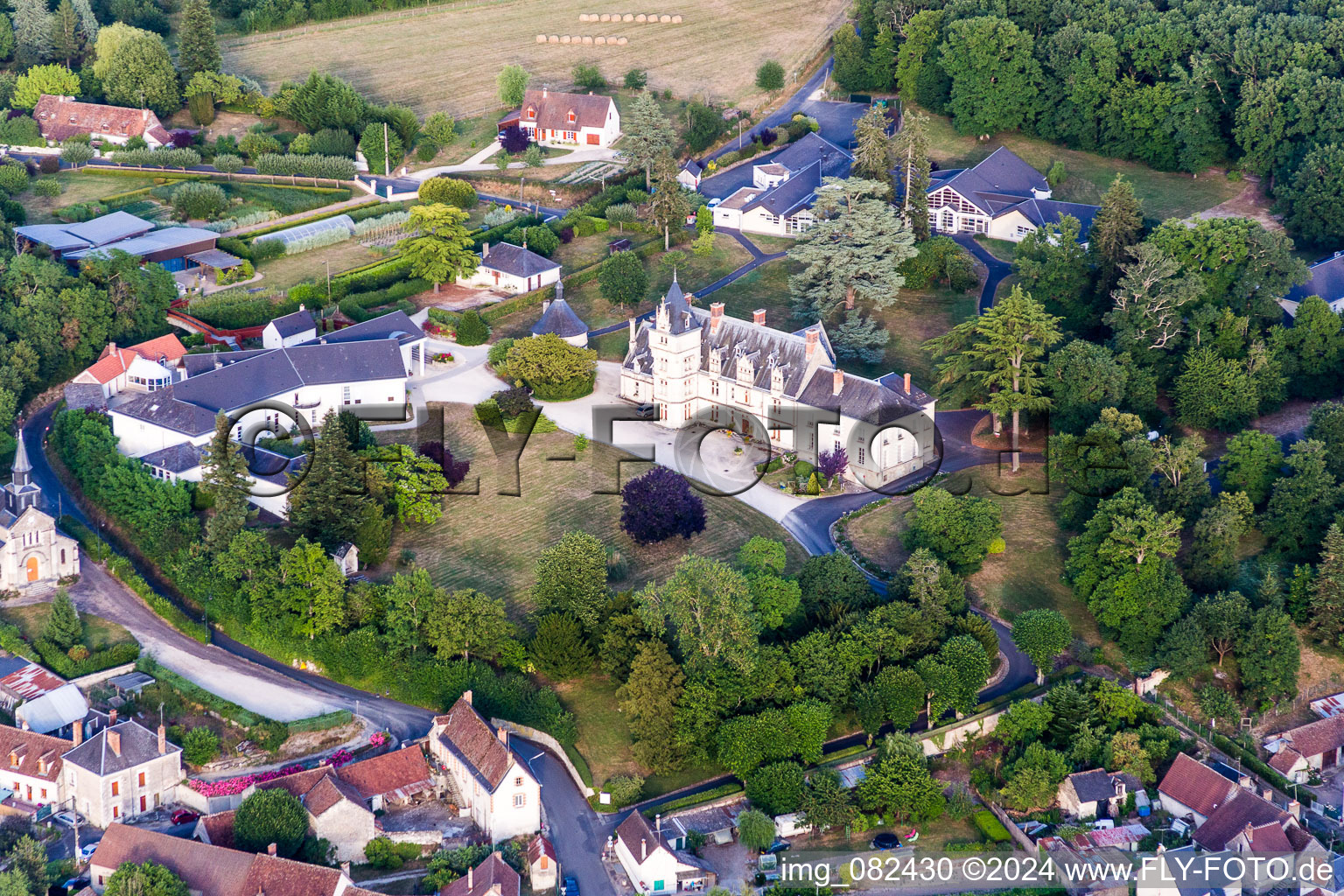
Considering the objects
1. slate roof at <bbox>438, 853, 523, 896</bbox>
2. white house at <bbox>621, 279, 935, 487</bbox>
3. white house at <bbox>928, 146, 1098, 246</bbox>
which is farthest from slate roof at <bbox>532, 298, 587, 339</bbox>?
slate roof at <bbox>438, 853, 523, 896</bbox>

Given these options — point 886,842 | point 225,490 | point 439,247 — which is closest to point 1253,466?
point 886,842

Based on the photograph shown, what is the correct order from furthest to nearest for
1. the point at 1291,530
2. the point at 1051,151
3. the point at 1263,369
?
the point at 1051,151 → the point at 1263,369 → the point at 1291,530

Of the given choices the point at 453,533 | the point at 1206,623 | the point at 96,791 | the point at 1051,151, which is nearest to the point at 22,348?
the point at 453,533

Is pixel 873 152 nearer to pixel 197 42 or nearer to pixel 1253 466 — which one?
pixel 1253 466

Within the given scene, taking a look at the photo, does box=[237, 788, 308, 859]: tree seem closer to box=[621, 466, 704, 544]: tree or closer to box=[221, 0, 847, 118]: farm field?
box=[621, 466, 704, 544]: tree

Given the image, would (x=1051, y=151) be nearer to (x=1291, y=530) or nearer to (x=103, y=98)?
(x=1291, y=530)

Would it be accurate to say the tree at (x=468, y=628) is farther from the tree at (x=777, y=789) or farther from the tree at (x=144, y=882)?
the tree at (x=144, y=882)
